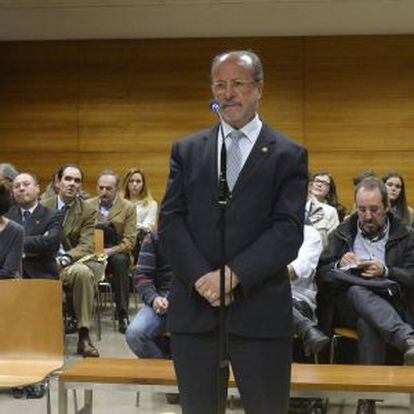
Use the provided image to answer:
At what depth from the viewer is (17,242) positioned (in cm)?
436

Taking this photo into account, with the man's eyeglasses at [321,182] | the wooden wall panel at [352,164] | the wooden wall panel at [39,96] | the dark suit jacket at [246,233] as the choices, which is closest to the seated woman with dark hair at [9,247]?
the dark suit jacket at [246,233]

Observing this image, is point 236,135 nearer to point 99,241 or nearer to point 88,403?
point 88,403

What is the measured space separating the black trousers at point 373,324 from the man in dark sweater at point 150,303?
1.00 meters

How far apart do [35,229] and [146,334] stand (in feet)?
5.58

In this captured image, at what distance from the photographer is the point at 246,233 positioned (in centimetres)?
191

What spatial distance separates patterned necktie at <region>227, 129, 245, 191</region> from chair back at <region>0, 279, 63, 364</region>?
5.65 ft

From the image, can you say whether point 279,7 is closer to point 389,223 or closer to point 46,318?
point 389,223

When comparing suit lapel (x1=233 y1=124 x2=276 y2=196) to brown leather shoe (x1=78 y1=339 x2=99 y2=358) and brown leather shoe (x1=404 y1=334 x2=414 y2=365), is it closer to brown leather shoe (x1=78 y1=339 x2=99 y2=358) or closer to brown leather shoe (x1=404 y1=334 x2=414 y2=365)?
brown leather shoe (x1=404 y1=334 x2=414 y2=365)

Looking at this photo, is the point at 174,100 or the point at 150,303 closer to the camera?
the point at 150,303

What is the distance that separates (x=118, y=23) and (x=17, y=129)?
1.88m

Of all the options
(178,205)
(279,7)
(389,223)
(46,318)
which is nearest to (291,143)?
(178,205)

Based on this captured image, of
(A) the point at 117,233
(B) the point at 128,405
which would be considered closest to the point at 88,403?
(B) the point at 128,405

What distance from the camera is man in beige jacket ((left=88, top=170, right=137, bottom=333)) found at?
6242 mm

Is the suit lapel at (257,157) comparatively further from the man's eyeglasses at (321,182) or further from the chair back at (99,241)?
the man's eyeglasses at (321,182)
